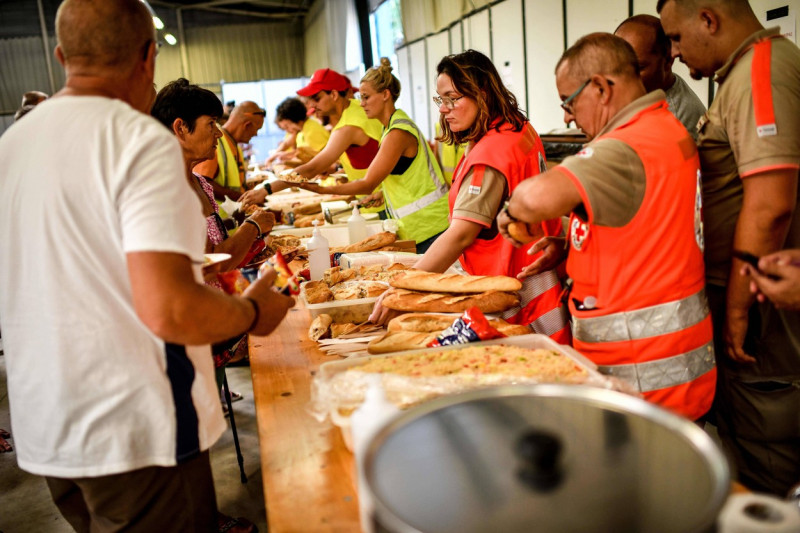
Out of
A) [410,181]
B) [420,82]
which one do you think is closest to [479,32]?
[420,82]

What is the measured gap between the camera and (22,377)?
4.31 ft

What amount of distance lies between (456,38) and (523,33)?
2.03 metres

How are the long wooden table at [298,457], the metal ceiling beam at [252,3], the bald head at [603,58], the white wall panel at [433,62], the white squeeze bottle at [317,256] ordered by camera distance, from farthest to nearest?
the metal ceiling beam at [252,3], the white wall panel at [433,62], the white squeeze bottle at [317,256], the bald head at [603,58], the long wooden table at [298,457]

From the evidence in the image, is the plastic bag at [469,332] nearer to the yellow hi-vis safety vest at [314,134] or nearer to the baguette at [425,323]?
the baguette at [425,323]

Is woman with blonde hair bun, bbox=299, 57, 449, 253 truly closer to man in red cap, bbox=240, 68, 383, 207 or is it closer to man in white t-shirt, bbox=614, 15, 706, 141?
man in red cap, bbox=240, 68, 383, 207

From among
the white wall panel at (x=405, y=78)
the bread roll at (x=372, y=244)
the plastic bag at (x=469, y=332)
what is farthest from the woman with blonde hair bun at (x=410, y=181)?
the white wall panel at (x=405, y=78)

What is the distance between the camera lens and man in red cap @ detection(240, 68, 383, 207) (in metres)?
4.61

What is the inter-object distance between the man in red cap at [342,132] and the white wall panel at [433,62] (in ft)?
11.8

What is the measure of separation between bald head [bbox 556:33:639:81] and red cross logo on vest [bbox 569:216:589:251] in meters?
0.38

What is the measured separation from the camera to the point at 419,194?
3719 millimetres

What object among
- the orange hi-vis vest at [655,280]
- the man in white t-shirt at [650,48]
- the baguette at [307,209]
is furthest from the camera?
the baguette at [307,209]

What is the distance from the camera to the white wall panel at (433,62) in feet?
28.0

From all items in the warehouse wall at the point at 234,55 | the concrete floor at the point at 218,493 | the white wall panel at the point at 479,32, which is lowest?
the concrete floor at the point at 218,493

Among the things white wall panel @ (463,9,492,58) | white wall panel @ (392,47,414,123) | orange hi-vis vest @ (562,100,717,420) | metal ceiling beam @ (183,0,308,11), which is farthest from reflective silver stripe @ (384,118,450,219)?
metal ceiling beam @ (183,0,308,11)
